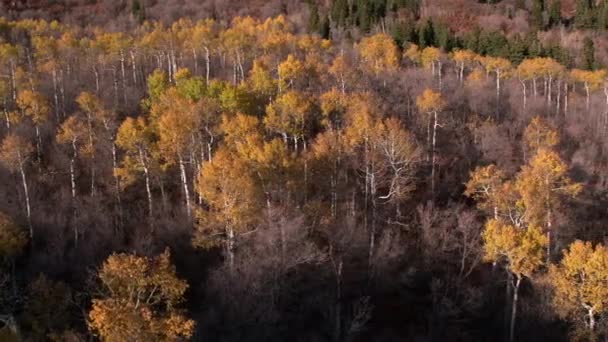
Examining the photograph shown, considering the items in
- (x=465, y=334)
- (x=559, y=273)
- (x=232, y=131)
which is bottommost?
(x=465, y=334)

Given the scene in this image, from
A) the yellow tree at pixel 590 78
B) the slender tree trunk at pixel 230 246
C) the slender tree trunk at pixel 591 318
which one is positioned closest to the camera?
the slender tree trunk at pixel 591 318

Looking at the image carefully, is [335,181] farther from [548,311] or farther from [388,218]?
[548,311]

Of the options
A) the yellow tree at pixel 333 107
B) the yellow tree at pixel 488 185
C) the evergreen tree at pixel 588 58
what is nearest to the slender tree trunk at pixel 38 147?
the yellow tree at pixel 333 107

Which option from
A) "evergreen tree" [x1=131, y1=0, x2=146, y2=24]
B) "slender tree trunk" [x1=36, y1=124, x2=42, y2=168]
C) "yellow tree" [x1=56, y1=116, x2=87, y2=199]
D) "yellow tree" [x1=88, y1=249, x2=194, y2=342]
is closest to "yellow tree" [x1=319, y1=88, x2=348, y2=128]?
"yellow tree" [x1=56, y1=116, x2=87, y2=199]

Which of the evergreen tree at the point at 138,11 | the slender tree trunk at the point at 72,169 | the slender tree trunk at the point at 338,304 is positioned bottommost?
the slender tree trunk at the point at 338,304

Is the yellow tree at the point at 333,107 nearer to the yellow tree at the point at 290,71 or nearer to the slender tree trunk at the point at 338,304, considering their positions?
the yellow tree at the point at 290,71

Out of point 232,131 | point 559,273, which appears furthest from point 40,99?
point 559,273
